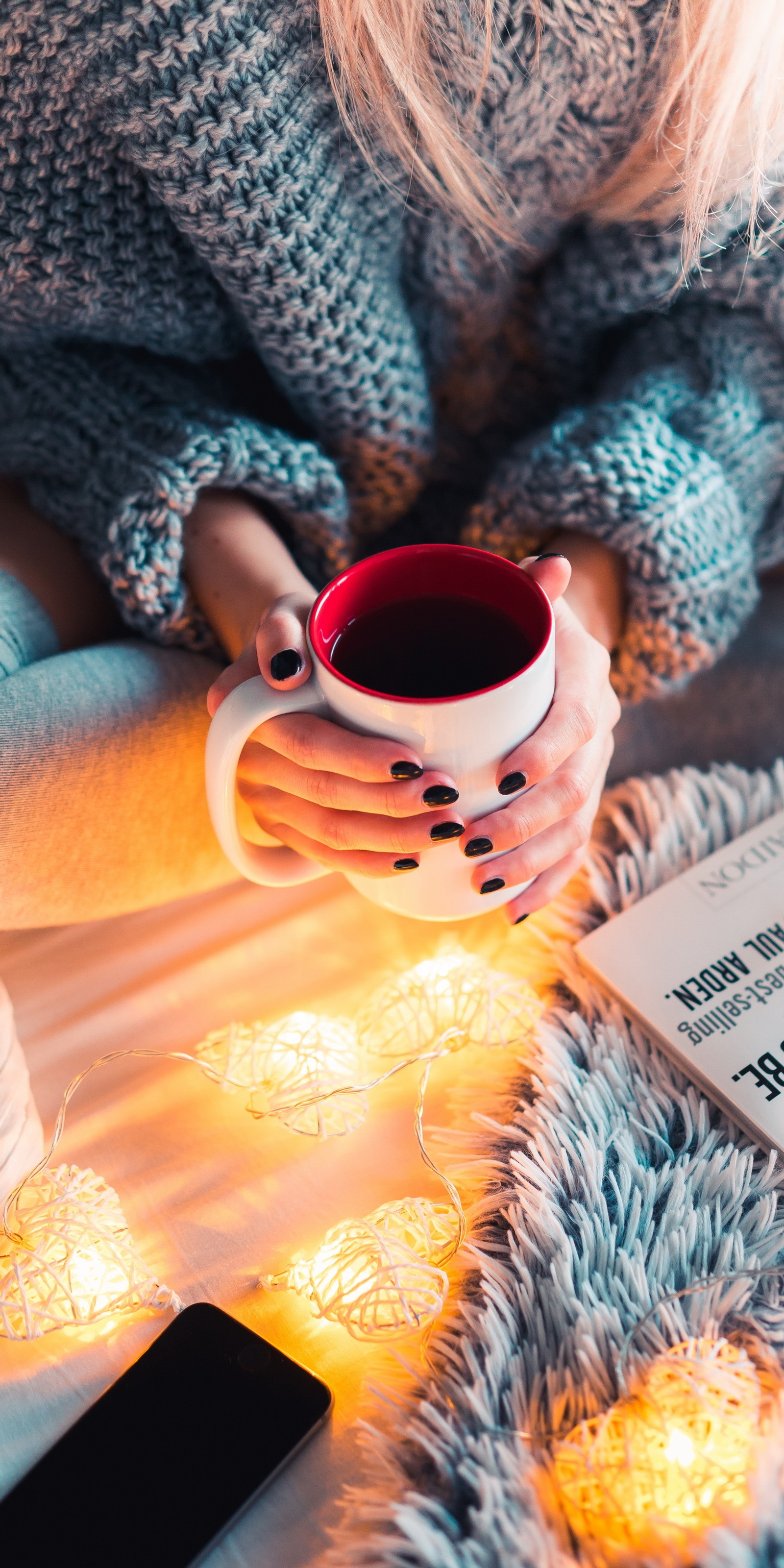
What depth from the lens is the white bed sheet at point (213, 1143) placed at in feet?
1.24

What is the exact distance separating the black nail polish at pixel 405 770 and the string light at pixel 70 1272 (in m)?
0.23

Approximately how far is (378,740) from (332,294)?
1.01 ft

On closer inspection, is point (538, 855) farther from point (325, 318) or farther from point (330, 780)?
point (325, 318)

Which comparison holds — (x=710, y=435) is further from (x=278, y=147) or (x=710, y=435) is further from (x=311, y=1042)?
(x=311, y=1042)

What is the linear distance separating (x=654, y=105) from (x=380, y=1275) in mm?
595

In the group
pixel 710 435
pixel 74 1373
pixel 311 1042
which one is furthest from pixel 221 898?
pixel 710 435

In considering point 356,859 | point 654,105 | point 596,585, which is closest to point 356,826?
point 356,859

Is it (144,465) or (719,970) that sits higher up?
(144,465)

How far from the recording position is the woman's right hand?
1.19 feet

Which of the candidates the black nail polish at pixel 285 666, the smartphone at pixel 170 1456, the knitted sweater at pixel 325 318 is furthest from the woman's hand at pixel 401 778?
the smartphone at pixel 170 1456

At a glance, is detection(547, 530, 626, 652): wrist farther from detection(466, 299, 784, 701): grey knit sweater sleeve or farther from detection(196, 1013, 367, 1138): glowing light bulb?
detection(196, 1013, 367, 1138): glowing light bulb

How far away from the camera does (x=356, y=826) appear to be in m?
0.41

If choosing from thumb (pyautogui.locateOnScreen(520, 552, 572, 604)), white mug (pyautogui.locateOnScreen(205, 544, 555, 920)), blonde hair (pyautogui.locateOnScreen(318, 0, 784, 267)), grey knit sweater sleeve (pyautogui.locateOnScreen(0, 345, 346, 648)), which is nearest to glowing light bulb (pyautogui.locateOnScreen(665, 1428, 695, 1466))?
white mug (pyautogui.locateOnScreen(205, 544, 555, 920))

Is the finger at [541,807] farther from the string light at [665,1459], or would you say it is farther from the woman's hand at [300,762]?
the string light at [665,1459]
